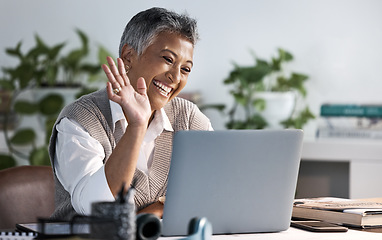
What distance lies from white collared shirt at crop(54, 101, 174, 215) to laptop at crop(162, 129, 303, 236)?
408mm

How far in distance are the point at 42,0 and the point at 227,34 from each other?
1.18 meters

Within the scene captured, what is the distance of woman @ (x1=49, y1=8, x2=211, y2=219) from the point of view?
1770mm

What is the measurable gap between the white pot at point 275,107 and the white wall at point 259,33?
0.25 m

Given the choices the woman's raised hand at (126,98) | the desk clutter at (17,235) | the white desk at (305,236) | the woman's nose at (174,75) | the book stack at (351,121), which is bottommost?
the desk clutter at (17,235)

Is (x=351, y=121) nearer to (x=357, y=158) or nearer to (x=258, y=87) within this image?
(x=357, y=158)

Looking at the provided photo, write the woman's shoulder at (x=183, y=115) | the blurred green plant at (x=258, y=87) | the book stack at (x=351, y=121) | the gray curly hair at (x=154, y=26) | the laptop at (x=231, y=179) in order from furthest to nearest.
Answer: the blurred green plant at (x=258, y=87) → the book stack at (x=351, y=121) → the woman's shoulder at (x=183, y=115) → the gray curly hair at (x=154, y=26) → the laptop at (x=231, y=179)

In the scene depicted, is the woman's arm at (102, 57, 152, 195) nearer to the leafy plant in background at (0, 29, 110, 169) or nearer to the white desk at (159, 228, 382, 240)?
the white desk at (159, 228, 382, 240)

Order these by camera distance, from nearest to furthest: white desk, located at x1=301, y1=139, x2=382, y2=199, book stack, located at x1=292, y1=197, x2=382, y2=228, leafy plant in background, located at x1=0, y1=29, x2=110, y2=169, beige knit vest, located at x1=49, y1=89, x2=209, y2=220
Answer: book stack, located at x1=292, y1=197, x2=382, y2=228 < beige knit vest, located at x1=49, y1=89, x2=209, y2=220 < white desk, located at x1=301, y1=139, x2=382, y2=199 < leafy plant in background, located at x1=0, y1=29, x2=110, y2=169

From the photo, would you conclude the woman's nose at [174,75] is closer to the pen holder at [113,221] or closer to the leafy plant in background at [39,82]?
the pen holder at [113,221]

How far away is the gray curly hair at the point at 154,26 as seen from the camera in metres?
2.06

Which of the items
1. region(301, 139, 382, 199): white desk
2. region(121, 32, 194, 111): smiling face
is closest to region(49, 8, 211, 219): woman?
region(121, 32, 194, 111): smiling face

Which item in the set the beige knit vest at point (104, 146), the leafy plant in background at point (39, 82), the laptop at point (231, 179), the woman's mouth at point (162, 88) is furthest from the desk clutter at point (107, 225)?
the leafy plant in background at point (39, 82)

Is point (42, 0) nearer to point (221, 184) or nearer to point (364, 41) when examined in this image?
point (364, 41)

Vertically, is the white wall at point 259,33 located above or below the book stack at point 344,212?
above
